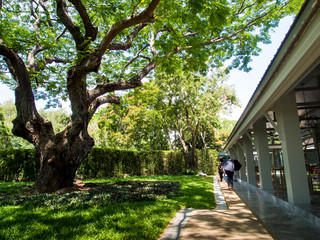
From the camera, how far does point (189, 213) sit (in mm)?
5289

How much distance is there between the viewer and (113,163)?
17.7 m

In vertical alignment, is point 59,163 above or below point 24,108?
below

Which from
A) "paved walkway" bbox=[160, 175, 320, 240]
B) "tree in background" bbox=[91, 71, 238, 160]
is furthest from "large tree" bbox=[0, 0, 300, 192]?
"tree in background" bbox=[91, 71, 238, 160]

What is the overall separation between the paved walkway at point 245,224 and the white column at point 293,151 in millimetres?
407

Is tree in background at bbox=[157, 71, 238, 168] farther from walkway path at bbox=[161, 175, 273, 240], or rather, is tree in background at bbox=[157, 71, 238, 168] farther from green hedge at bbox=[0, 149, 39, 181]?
walkway path at bbox=[161, 175, 273, 240]

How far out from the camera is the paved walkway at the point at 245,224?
3.65 metres

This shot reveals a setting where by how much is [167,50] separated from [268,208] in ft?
20.4

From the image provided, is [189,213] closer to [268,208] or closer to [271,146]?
[268,208]

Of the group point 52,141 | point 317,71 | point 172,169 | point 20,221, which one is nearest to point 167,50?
point 317,71

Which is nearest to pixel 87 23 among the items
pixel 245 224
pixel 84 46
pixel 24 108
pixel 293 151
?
pixel 84 46

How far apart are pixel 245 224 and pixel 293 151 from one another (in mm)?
A: 2270

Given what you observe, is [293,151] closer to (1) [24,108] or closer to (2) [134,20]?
(2) [134,20]

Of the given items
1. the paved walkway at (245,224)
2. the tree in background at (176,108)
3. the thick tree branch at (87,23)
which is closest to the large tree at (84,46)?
the thick tree branch at (87,23)

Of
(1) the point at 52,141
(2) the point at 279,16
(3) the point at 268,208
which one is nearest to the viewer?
(3) the point at 268,208
